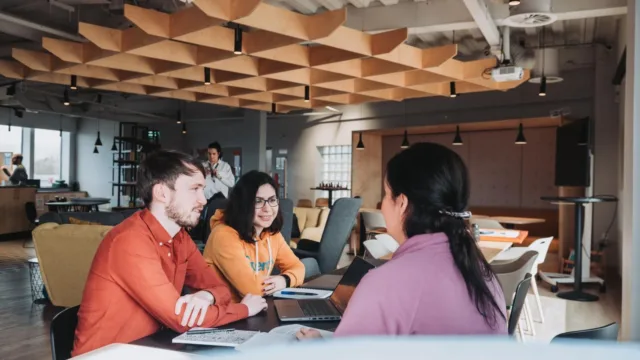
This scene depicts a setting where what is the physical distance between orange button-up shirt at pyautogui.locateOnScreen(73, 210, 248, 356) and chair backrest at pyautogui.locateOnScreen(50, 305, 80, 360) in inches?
1.6

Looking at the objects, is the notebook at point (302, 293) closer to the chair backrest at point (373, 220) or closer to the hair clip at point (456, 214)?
the hair clip at point (456, 214)

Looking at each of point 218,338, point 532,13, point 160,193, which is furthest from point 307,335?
point 532,13

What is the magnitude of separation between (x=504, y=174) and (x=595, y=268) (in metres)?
3.65

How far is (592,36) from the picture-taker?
8.29m

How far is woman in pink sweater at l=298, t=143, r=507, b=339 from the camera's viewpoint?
1.18 meters

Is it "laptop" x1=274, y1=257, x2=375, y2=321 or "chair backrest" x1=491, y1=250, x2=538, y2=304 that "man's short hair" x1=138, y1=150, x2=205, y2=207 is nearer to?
"laptop" x1=274, y1=257, x2=375, y2=321

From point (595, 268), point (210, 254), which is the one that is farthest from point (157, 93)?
point (595, 268)

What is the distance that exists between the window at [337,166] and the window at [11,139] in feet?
30.8

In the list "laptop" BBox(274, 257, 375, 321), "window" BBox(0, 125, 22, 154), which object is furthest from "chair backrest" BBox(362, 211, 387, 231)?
"window" BBox(0, 125, 22, 154)

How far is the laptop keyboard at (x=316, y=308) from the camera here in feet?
6.38

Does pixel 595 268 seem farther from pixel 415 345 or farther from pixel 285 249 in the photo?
pixel 415 345

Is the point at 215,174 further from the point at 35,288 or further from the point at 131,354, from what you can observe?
the point at 131,354

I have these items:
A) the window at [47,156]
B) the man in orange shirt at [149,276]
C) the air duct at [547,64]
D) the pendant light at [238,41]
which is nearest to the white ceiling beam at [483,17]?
the air duct at [547,64]

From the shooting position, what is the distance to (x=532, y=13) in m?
4.91
